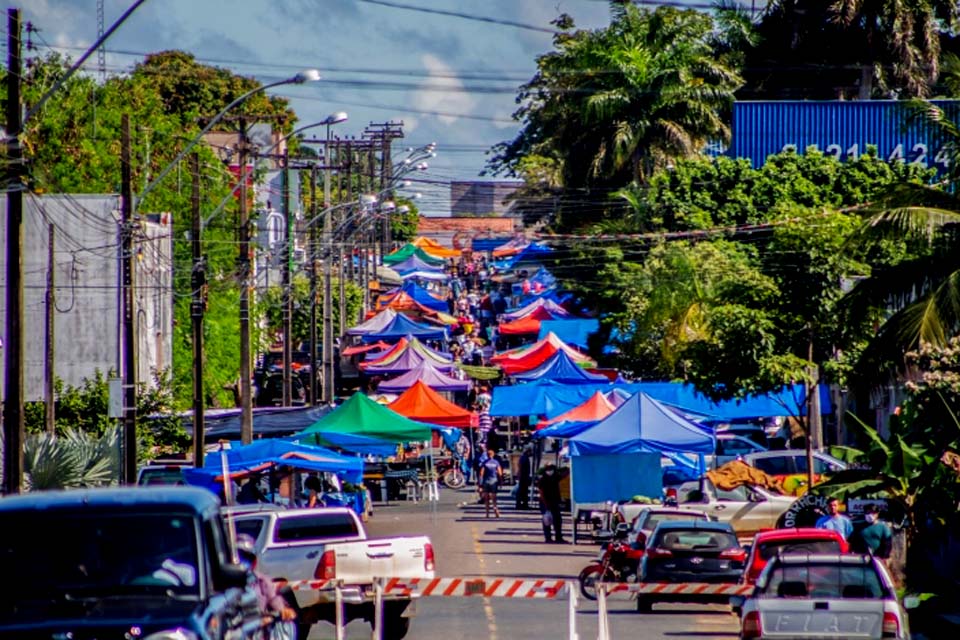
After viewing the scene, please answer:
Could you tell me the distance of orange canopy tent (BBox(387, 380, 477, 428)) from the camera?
43.3m

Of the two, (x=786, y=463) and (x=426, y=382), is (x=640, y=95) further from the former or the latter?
(x=786, y=463)

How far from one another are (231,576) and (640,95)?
169 feet

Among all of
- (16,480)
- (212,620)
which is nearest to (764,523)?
(16,480)

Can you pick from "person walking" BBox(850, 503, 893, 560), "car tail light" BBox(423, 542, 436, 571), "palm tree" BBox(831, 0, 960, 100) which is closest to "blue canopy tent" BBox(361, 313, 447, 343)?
"palm tree" BBox(831, 0, 960, 100)

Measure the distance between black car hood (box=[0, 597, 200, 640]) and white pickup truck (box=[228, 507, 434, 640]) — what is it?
29.6 feet

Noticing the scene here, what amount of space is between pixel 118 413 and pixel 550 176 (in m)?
68.4

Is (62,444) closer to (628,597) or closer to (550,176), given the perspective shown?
(628,597)

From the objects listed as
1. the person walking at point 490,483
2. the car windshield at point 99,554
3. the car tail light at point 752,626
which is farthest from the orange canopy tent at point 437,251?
the car windshield at point 99,554

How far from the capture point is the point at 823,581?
17.6m

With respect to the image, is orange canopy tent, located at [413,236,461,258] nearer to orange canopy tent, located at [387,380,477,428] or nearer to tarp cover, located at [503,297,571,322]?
tarp cover, located at [503,297,571,322]

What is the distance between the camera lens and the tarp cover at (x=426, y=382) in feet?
179

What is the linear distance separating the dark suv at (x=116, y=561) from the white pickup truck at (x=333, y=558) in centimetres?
844

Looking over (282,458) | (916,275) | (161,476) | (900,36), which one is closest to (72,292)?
(161,476)

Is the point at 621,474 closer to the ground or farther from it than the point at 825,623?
closer to the ground
